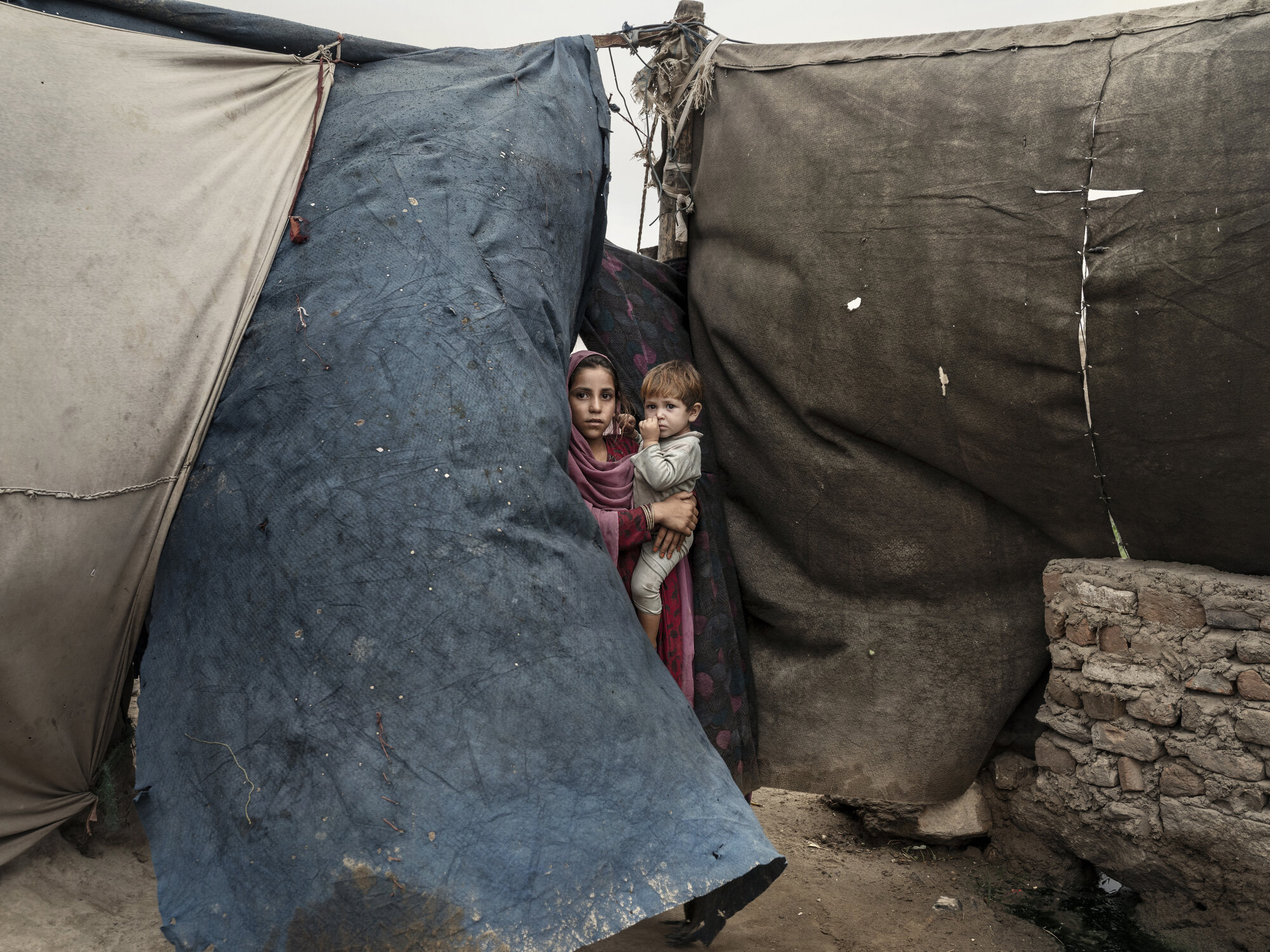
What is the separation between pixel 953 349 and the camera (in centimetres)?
256

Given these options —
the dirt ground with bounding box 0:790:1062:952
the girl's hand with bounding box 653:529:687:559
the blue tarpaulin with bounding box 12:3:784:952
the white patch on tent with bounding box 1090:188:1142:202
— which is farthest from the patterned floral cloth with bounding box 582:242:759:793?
the white patch on tent with bounding box 1090:188:1142:202

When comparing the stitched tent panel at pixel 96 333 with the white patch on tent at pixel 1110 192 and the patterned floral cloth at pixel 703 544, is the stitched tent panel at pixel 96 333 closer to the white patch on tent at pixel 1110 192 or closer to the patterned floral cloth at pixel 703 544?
the patterned floral cloth at pixel 703 544

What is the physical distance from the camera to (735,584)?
290 centimetres

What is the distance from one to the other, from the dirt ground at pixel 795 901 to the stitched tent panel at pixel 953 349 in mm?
394

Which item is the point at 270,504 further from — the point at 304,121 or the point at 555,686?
the point at 304,121

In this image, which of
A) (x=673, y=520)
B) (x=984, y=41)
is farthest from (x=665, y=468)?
(x=984, y=41)

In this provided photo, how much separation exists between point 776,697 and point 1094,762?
0.91 m

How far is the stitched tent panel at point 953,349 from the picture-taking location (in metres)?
2.31

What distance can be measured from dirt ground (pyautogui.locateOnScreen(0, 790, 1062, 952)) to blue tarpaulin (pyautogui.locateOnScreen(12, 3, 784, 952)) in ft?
1.17

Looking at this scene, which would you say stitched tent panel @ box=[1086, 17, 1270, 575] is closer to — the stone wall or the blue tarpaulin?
the stone wall

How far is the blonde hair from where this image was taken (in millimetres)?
2582

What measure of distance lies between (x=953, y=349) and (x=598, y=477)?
1.03 m

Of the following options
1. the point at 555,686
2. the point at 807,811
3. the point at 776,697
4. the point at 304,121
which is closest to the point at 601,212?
the point at 304,121

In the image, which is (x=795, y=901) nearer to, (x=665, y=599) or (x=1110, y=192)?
(x=665, y=599)
